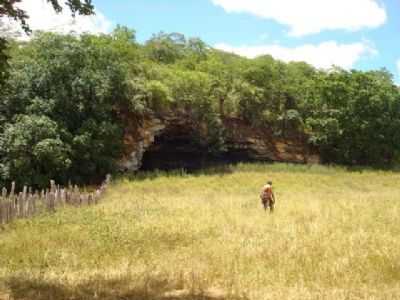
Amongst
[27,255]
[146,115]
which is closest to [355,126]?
[146,115]

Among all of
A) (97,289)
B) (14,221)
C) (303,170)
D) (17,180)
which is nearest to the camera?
(97,289)

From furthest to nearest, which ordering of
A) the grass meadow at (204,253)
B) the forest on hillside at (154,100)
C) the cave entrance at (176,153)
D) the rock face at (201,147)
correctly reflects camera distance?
the cave entrance at (176,153), the rock face at (201,147), the forest on hillside at (154,100), the grass meadow at (204,253)

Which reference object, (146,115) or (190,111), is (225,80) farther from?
(146,115)

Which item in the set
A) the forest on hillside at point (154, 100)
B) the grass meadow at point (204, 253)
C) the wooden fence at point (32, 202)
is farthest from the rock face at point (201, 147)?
the grass meadow at point (204, 253)

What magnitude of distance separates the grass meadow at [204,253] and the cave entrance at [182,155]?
59.7 feet

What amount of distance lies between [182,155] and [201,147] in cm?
220

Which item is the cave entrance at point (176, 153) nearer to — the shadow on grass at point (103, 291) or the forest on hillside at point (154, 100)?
the forest on hillside at point (154, 100)

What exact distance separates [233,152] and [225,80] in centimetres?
552

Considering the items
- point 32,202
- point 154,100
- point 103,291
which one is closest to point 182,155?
point 154,100

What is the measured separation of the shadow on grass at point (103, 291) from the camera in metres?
7.78

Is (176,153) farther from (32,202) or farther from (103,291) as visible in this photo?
(103,291)

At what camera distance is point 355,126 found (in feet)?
137

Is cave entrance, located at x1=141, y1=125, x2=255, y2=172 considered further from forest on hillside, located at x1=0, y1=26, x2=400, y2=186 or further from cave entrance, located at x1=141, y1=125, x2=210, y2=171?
forest on hillside, located at x1=0, y1=26, x2=400, y2=186

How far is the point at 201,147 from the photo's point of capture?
128 ft
